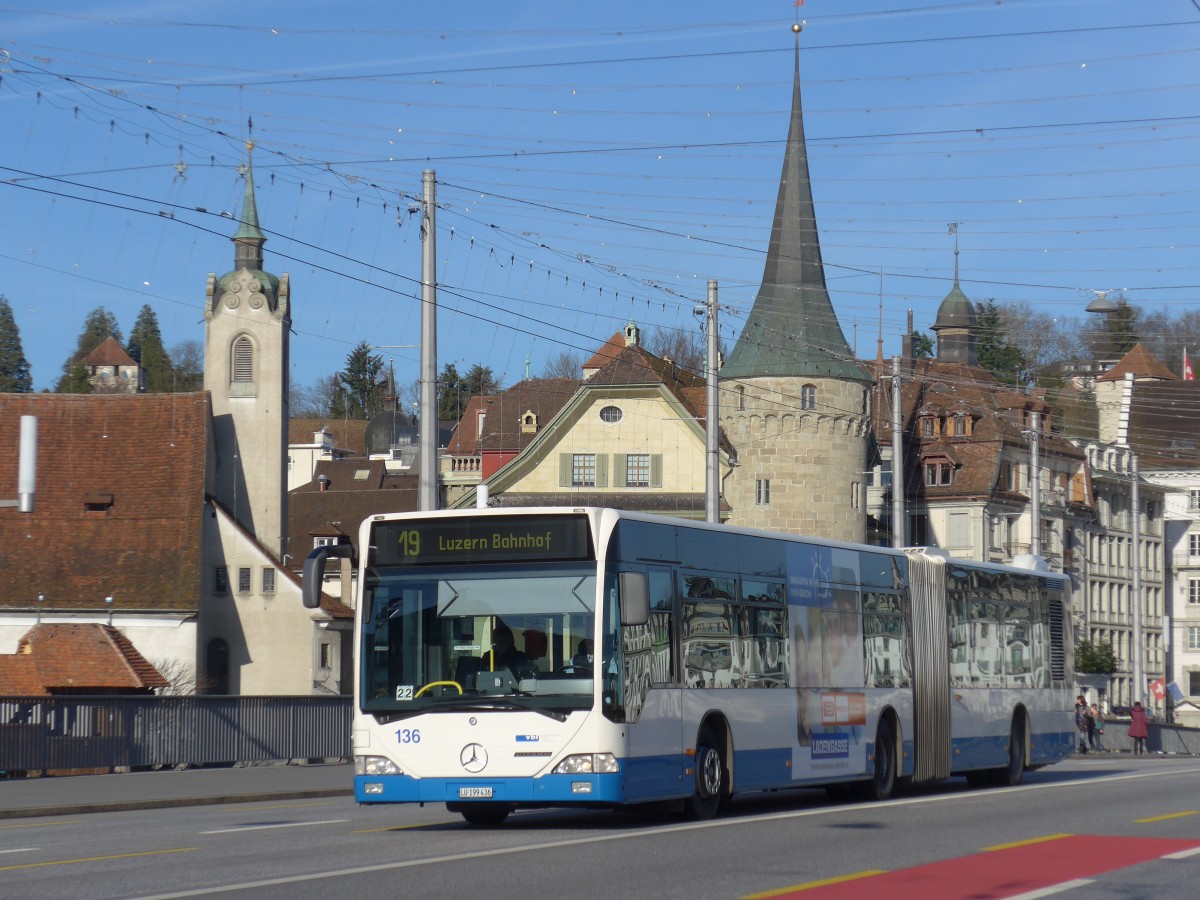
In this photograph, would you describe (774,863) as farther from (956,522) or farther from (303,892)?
(956,522)

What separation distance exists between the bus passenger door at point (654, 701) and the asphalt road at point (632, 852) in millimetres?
422

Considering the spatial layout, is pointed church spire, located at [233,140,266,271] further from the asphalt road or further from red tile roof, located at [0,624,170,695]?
the asphalt road

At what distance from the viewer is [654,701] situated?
16656mm

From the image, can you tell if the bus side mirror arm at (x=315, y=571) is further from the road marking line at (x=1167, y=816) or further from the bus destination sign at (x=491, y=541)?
the road marking line at (x=1167, y=816)

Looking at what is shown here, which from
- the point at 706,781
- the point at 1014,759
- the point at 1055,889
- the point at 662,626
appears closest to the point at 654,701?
the point at 662,626

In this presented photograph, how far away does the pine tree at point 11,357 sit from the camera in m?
142

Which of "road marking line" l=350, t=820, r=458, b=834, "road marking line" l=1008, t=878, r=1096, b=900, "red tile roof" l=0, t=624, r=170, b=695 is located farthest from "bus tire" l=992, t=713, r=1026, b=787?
"red tile roof" l=0, t=624, r=170, b=695

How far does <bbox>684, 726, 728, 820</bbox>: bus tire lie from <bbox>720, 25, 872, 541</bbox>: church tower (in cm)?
5579

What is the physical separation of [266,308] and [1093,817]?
219 feet

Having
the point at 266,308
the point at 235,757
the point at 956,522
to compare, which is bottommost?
the point at 235,757

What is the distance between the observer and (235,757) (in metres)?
32.7

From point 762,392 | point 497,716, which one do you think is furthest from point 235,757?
point 762,392

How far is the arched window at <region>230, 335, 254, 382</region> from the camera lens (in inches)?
3174

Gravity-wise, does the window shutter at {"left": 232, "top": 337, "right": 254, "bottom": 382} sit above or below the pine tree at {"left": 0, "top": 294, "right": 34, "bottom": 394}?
below
